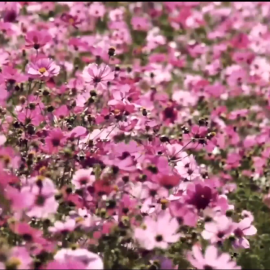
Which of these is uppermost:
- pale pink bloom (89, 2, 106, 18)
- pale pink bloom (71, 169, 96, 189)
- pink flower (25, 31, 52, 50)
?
pale pink bloom (89, 2, 106, 18)

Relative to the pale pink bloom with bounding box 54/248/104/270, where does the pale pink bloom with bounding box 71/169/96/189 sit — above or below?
above

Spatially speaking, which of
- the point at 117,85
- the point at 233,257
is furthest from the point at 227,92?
the point at 233,257

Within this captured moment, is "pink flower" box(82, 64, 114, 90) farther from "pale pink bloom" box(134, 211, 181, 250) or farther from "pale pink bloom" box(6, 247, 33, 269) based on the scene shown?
"pale pink bloom" box(6, 247, 33, 269)

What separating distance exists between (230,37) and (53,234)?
3.37 meters

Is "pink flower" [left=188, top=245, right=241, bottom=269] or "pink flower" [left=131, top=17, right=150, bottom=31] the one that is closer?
"pink flower" [left=188, top=245, right=241, bottom=269]

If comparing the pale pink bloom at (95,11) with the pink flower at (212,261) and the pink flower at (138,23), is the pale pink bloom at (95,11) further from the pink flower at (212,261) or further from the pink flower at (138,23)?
the pink flower at (212,261)

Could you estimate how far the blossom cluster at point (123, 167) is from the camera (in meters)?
1.60

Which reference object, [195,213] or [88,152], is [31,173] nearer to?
[88,152]

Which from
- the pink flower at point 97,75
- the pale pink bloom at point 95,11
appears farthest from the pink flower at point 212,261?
the pale pink bloom at point 95,11

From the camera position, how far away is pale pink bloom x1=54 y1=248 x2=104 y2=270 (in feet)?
4.62

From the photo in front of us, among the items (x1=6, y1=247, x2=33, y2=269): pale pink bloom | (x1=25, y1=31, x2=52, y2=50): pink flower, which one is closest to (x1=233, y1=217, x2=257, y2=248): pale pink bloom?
(x1=6, y1=247, x2=33, y2=269): pale pink bloom

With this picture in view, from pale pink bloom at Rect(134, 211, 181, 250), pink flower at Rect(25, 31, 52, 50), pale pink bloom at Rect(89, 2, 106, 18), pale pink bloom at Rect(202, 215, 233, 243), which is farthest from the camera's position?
pale pink bloom at Rect(89, 2, 106, 18)

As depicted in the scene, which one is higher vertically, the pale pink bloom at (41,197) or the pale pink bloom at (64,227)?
the pale pink bloom at (41,197)

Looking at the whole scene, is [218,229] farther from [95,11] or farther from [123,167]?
[95,11]
